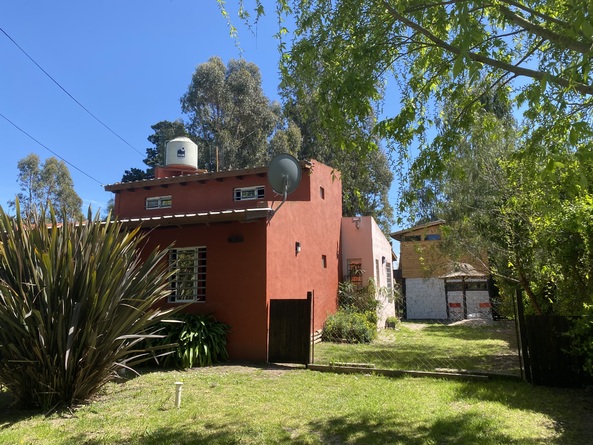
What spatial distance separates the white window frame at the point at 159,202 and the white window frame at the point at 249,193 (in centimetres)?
302

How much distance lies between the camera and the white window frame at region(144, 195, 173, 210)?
16781 millimetres

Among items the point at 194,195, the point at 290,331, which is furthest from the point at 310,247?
the point at 194,195

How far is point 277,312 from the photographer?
969 centimetres

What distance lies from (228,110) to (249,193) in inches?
684

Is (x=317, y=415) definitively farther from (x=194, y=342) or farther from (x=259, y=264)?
(x=259, y=264)

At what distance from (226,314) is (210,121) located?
2359 centimetres

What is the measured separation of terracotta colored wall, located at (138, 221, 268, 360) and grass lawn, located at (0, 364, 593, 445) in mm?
2107

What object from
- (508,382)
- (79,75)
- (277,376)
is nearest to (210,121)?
(79,75)

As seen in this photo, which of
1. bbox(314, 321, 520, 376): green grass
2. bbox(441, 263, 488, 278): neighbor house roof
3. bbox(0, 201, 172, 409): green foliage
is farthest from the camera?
bbox(441, 263, 488, 278): neighbor house roof

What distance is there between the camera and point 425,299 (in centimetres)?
2556

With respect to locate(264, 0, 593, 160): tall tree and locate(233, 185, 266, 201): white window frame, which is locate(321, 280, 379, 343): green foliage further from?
locate(264, 0, 593, 160): tall tree

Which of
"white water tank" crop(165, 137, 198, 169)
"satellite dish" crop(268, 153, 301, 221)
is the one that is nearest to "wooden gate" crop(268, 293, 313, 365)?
"satellite dish" crop(268, 153, 301, 221)

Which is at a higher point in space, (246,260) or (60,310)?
(246,260)

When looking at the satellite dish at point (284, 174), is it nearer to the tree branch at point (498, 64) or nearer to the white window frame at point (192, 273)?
the white window frame at point (192, 273)
